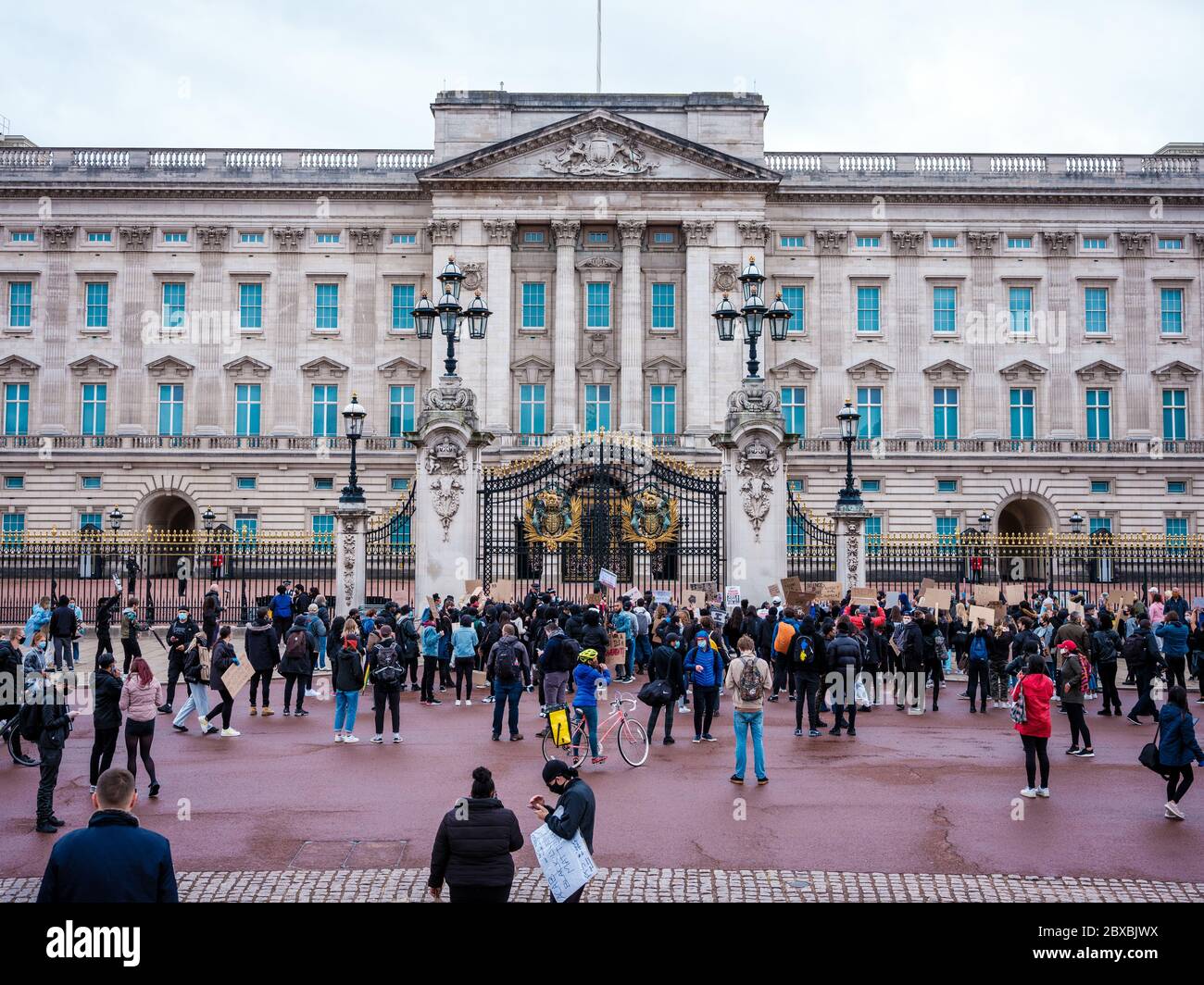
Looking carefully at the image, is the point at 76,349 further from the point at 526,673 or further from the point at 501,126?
the point at 526,673

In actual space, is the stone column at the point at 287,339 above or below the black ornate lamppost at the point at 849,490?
above

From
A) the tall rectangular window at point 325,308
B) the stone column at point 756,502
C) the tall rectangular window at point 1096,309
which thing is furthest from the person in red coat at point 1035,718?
the tall rectangular window at point 325,308

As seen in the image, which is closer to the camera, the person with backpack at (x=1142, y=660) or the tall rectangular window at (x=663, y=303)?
the person with backpack at (x=1142, y=660)

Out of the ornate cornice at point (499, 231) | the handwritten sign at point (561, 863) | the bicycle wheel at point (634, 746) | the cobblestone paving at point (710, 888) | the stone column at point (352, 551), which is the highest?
the ornate cornice at point (499, 231)

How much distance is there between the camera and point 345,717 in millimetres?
15453

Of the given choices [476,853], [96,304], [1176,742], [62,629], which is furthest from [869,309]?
[476,853]

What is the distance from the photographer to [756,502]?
24.8 metres

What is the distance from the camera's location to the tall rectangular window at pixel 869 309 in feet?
173

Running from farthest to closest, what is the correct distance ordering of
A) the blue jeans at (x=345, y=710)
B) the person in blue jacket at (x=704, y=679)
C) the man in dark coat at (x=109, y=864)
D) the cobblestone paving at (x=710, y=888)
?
the blue jeans at (x=345, y=710) → the person in blue jacket at (x=704, y=679) → the cobblestone paving at (x=710, y=888) → the man in dark coat at (x=109, y=864)

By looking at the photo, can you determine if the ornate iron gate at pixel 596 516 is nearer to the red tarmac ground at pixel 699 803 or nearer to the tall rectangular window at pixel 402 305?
the red tarmac ground at pixel 699 803

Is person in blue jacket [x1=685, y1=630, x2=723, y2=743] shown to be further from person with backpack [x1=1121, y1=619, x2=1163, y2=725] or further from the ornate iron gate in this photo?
the ornate iron gate

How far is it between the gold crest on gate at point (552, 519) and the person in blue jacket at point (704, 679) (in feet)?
36.5

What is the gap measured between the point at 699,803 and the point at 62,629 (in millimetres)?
15458

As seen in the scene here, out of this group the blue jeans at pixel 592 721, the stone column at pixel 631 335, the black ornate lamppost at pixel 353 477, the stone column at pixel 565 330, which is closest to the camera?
the blue jeans at pixel 592 721
